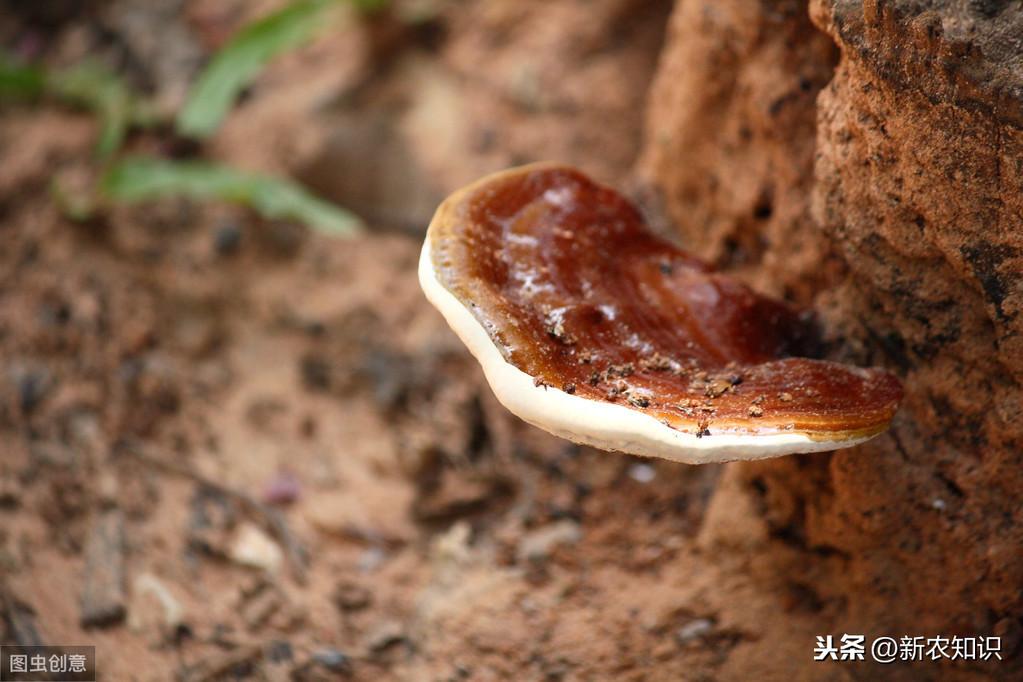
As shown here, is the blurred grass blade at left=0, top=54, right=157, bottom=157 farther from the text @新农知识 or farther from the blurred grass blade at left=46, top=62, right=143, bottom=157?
the text @新农知识

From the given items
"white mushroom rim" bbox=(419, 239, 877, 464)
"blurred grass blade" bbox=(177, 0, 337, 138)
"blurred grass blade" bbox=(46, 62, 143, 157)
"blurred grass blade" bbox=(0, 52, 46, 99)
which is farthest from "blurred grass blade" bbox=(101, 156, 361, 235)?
"white mushroom rim" bbox=(419, 239, 877, 464)

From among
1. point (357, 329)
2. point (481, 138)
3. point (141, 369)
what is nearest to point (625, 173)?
point (481, 138)

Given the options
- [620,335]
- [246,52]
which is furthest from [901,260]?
[246,52]

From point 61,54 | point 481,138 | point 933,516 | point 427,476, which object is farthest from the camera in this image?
point 61,54

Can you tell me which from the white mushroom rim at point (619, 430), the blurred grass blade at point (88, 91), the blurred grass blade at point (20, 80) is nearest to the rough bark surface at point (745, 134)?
the white mushroom rim at point (619, 430)

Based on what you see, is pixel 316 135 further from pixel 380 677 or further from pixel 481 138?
pixel 380 677

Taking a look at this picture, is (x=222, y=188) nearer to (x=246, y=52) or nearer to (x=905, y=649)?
(x=246, y=52)
